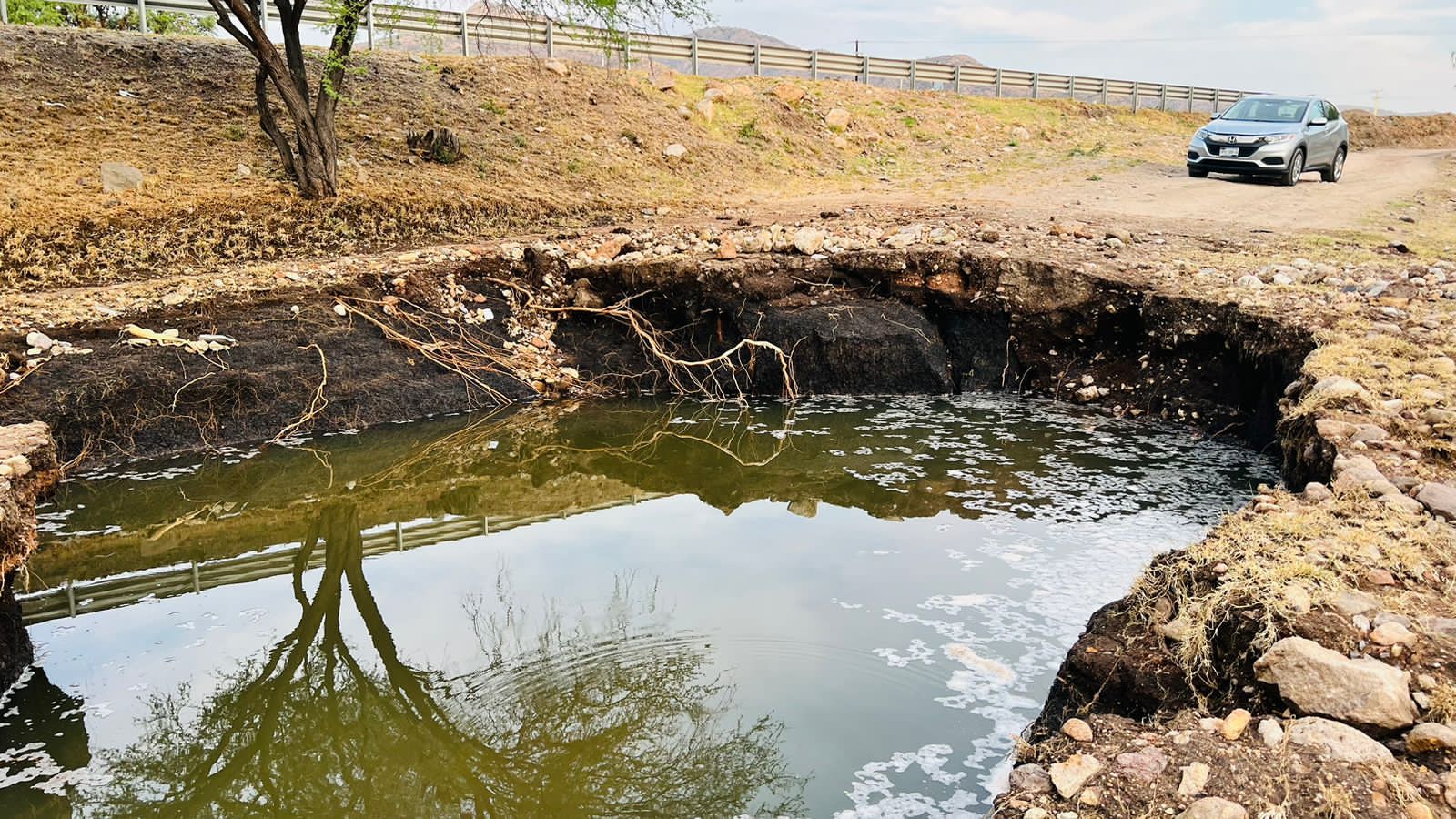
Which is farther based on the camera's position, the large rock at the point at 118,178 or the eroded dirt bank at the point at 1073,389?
the large rock at the point at 118,178

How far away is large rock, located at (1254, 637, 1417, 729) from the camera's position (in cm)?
333

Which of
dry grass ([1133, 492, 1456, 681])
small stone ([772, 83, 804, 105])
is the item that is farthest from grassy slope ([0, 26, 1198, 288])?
dry grass ([1133, 492, 1456, 681])

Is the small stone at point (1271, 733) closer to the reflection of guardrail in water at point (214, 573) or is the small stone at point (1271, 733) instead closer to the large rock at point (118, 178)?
the reflection of guardrail in water at point (214, 573)

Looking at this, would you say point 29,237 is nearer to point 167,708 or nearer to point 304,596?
point 304,596

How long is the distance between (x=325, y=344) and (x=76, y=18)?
13031 millimetres

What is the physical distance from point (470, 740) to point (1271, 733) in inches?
134

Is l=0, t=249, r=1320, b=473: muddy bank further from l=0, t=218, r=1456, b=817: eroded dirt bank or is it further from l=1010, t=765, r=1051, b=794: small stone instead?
l=1010, t=765, r=1051, b=794: small stone

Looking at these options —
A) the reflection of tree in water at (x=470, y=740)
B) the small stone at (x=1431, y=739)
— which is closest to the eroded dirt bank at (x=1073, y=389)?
the small stone at (x=1431, y=739)

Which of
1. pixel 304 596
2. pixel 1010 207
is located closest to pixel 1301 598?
pixel 304 596

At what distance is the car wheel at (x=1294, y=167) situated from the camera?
16.6 m

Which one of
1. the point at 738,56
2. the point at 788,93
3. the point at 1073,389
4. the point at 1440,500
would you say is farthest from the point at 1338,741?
the point at 738,56

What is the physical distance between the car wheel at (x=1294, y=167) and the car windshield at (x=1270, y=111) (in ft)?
1.93

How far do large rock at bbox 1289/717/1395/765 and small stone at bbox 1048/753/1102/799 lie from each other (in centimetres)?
64

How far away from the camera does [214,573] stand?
7.05 meters
